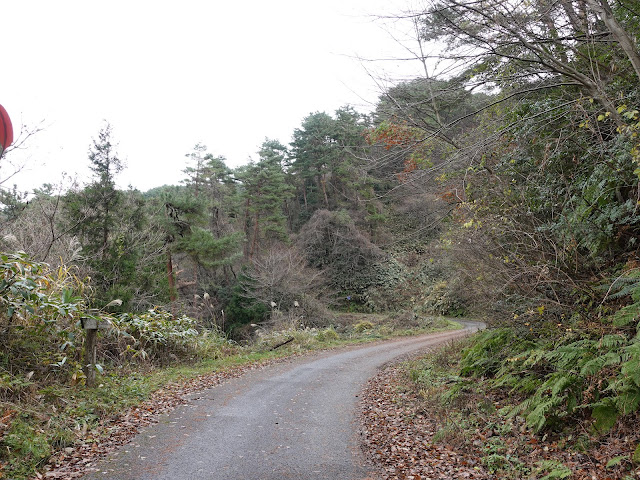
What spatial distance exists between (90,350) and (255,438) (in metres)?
3.35

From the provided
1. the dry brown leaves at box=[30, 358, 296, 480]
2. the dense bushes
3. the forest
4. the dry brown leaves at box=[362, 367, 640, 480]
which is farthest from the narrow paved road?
the dense bushes

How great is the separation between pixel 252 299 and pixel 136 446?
18.1 meters

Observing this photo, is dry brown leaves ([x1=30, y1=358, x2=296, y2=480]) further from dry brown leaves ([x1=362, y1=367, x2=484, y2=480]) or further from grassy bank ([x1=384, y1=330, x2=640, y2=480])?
grassy bank ([x1=384, y1=330, x2=640, y2=480])

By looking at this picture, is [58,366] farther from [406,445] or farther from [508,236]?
[508,236]

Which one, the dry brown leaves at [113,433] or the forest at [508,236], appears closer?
the dry brown leaves at [113,433]

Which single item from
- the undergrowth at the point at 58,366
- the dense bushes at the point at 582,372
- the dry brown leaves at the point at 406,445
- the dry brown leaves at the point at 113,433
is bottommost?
the dry brown leaves at the point at 406,445

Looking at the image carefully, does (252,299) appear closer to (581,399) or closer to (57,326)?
(57,326)

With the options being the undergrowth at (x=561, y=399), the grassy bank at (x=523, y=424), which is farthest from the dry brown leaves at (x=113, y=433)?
the undergrowth at (x=561, y=399)

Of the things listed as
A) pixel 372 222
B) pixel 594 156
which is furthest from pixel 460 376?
pixel 372 222

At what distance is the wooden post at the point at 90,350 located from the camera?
666cm

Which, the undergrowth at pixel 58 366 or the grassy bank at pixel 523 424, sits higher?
the undergrowth at pixel 58 366

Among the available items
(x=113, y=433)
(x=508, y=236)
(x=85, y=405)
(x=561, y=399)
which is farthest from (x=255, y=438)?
(x=508, y=236)

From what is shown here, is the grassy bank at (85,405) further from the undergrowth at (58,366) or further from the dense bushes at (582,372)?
the dense bushes at (582,372)

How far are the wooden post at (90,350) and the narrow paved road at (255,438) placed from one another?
152 centimetres
